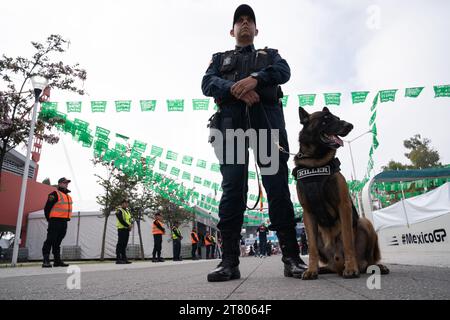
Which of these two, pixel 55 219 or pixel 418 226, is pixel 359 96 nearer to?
pixel 418 226

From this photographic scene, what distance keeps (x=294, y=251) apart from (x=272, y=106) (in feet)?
4.21

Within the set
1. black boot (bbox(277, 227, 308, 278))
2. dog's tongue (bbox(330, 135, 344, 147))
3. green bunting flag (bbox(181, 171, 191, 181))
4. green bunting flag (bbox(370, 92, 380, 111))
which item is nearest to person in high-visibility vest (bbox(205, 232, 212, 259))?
green bunting flag (bbox(181, 171, 191, 181))

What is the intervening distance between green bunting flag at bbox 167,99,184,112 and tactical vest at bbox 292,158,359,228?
9349 millimetres

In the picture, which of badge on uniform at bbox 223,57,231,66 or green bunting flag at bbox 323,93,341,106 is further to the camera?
green bunting flag at bbox 323,93,341,106

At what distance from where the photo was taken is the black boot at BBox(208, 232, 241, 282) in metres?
2.33

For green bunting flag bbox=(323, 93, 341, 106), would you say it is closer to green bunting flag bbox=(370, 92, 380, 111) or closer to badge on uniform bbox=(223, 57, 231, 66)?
green bunting flag bbox=(370, 92, 380, 111)

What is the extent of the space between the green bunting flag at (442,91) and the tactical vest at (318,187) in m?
10.5

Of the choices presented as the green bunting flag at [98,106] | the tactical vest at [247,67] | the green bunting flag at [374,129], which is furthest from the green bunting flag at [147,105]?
the tactical vest at [247,67]

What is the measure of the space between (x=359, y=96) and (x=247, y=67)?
9322 mm

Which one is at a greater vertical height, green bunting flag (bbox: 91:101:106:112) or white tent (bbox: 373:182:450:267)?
green bunting flag (bbox: 91:101:106:112)

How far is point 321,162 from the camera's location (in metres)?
2.50

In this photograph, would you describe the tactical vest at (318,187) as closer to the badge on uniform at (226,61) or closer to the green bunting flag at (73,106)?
the badge on uniform at (226,61)
